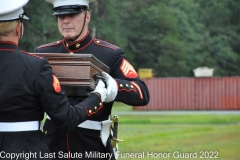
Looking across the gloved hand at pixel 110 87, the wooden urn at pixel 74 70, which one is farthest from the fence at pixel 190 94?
the wooden urn at pixel 74 70

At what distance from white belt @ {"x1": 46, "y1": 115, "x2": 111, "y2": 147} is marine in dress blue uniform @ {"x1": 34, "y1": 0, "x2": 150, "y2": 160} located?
0.02m

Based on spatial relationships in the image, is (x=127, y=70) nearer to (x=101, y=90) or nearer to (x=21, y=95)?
(x=101, y=90)

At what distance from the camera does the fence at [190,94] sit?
1748 inches

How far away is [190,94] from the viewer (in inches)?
1774

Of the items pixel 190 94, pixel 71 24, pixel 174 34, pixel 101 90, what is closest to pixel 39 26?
pixel 190 94

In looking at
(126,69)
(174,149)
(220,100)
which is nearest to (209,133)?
(174,149)

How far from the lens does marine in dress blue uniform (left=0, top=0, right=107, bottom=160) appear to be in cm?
422

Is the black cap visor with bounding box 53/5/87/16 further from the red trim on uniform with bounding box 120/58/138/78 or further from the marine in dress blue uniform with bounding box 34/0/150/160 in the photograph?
the red trim on uniform with bounding box 120/58/138/78

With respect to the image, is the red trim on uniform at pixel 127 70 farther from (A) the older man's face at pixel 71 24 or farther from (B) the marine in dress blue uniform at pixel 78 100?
(A) the older man's face at pixel 71 24

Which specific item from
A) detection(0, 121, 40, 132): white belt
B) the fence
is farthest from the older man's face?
the fence

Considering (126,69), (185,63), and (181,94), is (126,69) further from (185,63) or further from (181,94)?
Result: (185,63)

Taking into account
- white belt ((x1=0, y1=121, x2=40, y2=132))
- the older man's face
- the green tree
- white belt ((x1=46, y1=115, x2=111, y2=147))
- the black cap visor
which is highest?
the black cap visor

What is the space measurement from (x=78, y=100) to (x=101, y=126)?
0.95 feet

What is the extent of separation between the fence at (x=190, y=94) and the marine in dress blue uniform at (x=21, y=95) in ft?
133
